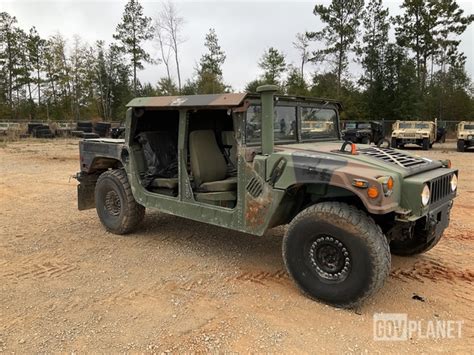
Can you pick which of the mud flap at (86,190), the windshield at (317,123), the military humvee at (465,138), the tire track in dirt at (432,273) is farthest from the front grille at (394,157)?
the military humvee at (465,138)

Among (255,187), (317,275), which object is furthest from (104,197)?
(317,275)

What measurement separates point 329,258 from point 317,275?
18cm

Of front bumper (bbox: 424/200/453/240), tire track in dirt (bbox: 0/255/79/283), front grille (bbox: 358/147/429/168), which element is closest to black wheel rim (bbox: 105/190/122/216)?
tire track in dirt (bbox: 0/255/79/283)

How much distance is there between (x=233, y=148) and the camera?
17.8ft

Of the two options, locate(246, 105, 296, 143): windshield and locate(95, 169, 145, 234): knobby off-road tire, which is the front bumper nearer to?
locate(246, 105, 296, 143): windshield

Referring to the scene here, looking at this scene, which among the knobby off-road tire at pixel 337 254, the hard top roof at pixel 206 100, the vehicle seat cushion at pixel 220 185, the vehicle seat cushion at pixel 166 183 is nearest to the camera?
the knobby off-road tire at pixel 337 254

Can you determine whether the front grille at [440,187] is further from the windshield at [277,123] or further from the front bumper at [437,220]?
the windshield at [277,123]

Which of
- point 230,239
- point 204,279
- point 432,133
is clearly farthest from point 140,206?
point 432,133

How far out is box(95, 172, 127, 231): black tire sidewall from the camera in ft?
18.4

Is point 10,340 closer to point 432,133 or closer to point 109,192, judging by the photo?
point 109,192

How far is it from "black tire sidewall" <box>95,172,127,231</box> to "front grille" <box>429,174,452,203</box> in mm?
3598

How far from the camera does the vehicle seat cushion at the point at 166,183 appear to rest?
208 inches

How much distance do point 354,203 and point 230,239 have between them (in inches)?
81.3

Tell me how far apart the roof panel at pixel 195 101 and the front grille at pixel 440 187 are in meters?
1.88
